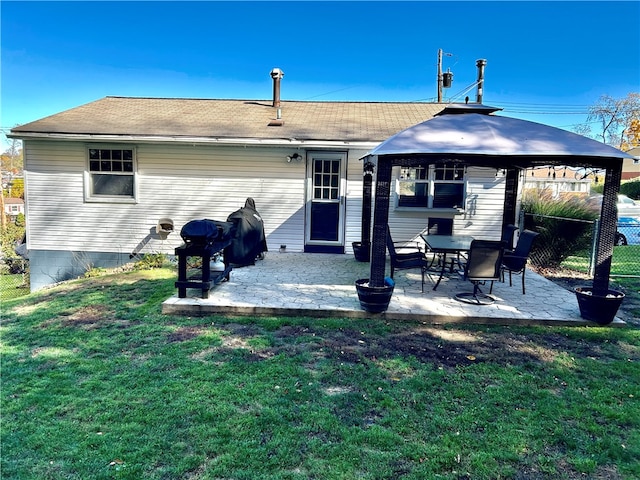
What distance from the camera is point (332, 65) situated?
2069cm

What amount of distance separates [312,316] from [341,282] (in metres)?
1.60

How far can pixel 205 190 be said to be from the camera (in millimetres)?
8984

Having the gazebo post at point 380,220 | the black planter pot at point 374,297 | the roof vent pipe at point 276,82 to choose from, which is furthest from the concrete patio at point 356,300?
the roof vent pipe at point 276,82

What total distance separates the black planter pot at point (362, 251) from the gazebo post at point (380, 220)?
309cm

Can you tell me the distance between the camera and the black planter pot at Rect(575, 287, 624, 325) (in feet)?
15.3

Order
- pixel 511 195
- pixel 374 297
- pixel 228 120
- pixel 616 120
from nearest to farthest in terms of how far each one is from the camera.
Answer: pixel 374 297 < pixel 511 195 < pixel 228 120 < pixel 616 120

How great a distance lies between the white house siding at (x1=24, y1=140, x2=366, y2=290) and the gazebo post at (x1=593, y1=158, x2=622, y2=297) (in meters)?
4.84

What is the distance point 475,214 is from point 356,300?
4.67 m

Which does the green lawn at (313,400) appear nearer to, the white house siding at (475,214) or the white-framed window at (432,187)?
the white house siding at (475,214)

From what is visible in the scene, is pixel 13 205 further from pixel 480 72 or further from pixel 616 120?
pixel 616 120

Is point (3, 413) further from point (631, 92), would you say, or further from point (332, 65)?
point (631, 92)

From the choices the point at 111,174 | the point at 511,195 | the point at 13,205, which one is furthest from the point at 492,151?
the point at 13,205

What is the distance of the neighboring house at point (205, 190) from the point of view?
877 cm

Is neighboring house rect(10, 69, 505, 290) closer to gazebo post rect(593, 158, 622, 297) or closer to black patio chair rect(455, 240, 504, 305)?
black patio chair rect(455, 240, 504, 305)
